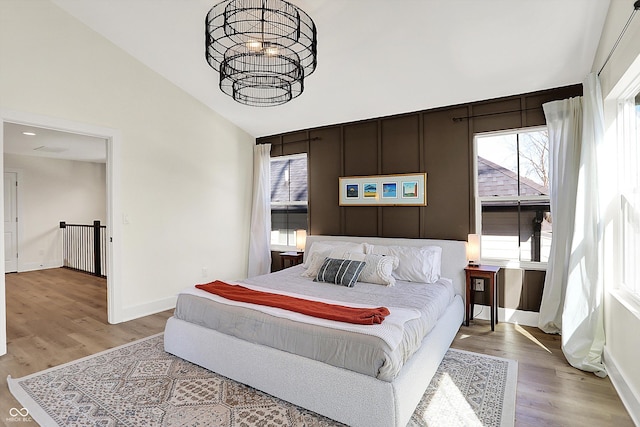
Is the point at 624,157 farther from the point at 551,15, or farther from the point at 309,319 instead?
the point at 309,319

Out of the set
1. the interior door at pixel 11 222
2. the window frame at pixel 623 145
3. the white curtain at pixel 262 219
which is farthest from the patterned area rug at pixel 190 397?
the interior door at pixel 11 222

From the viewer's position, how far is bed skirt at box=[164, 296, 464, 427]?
6.14ft

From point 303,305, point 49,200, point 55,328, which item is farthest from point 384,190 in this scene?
point 49,200

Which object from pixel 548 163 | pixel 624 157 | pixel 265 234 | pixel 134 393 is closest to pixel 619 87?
pixel 624 157

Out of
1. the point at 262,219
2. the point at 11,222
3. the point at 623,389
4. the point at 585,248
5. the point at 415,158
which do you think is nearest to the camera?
the point at 623,389

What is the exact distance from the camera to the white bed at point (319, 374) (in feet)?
6.15

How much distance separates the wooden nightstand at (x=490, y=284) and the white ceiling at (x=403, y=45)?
1.91 metres

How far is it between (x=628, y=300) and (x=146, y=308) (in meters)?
4.66

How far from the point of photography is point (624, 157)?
2598 millimetres

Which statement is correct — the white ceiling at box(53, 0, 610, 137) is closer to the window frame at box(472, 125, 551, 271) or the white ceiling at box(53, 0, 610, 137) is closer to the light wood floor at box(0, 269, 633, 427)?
the window frame at box(472, 125, 551, 271)

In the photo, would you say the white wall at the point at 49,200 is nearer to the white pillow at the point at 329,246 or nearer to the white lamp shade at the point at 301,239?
the white lamp shade at the point at 301,239

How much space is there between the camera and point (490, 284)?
355 cm

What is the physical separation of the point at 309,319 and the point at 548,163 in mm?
3044

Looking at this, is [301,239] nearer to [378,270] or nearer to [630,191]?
[378,270]
